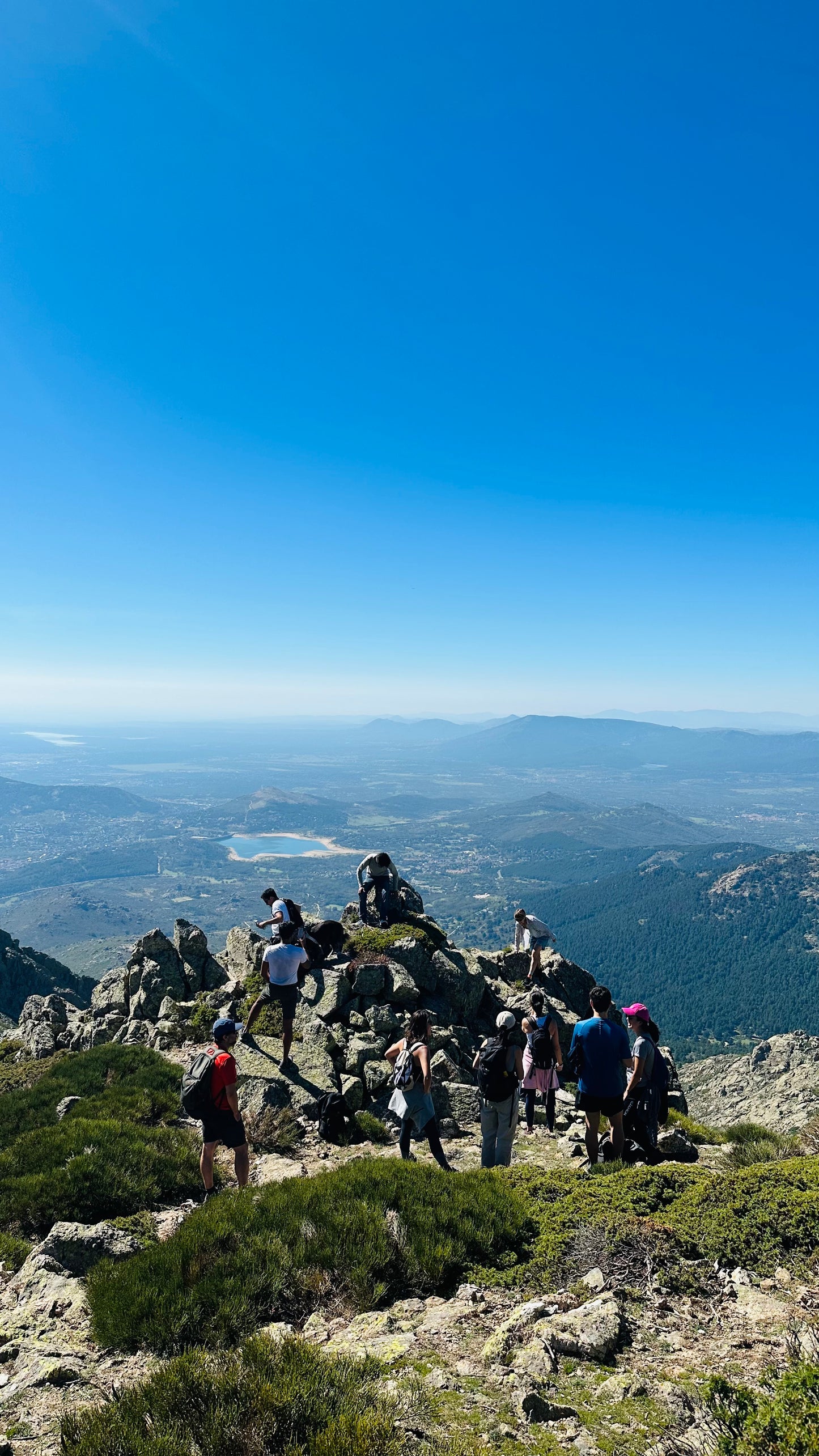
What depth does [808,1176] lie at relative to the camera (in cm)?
823

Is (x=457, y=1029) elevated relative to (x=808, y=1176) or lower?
lower

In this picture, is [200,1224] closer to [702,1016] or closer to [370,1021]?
[370,1021]

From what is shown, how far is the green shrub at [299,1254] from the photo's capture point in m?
6.39

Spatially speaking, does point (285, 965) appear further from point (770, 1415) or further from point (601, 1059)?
point (770, 1415)

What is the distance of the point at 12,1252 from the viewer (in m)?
8.40

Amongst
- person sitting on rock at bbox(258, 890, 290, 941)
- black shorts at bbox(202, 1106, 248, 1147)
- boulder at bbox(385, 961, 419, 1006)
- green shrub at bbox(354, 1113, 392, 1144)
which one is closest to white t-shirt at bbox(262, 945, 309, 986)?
person sitting on rock at bbox(258, 890, 290, 941)

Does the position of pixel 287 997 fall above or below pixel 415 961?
above

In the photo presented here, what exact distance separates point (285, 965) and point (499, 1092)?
622cm

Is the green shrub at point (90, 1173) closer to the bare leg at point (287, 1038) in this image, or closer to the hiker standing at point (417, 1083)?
the bare leg at point (287, 1038)

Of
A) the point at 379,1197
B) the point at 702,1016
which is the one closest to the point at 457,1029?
the point at 379,1197

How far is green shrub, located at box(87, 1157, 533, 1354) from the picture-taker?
6.39m

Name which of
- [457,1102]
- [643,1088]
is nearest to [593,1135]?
[643,1088]

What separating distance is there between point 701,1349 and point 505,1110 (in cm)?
523

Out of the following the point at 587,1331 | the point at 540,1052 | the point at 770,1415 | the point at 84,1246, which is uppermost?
the point at 770,1415
